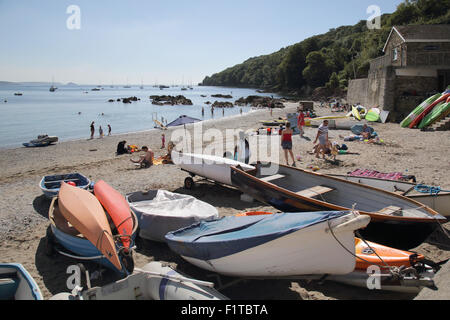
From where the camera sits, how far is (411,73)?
2722 cm

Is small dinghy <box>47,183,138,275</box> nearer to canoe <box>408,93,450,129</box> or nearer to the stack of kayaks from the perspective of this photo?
the stack of kayaks

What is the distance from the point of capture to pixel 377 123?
24641 mm

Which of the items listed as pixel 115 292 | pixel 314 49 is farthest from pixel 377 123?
pixel 314 49

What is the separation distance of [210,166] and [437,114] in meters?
17.3

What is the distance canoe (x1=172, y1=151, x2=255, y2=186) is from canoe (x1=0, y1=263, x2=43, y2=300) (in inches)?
225

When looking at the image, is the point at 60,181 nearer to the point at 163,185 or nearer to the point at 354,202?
the point at 163,185

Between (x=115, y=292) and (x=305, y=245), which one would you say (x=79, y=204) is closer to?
(x=115, y=292)

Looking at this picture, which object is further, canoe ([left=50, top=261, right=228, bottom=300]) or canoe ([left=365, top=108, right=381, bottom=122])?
canoe ([left=365, top=108, right=381, bottom=122])

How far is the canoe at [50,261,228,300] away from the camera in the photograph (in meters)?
4.33

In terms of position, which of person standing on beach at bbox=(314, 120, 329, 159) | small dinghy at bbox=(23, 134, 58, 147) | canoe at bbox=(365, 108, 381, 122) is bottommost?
small dinghy at bbox=(23, 134, 58, 147)

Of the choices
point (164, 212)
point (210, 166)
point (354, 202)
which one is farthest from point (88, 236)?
point (354, 202)

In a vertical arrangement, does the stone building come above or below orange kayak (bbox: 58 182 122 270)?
above

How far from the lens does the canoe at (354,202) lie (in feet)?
18.8

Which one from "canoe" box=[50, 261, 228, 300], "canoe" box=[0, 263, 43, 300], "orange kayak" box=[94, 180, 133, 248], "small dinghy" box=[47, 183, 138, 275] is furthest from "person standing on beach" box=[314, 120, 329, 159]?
"canoe" box=[0, 263, 43, 300]
